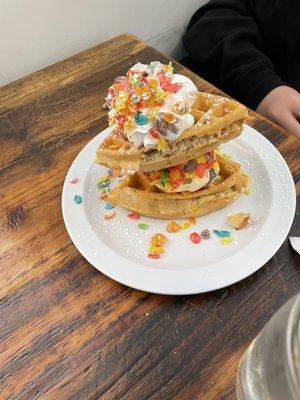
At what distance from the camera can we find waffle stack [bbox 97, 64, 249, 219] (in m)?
0.70

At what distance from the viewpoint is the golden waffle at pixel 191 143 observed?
69cm

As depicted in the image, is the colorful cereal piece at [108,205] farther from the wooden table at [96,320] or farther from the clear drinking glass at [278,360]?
the clear drinking glass at [278,360]

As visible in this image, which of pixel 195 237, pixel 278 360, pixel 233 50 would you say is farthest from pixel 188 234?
pixel 233 50

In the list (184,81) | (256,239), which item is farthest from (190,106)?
(256,239)

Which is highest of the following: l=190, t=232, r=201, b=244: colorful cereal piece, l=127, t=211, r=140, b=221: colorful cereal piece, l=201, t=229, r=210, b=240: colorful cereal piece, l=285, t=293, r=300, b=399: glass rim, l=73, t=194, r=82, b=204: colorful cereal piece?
l=285, t=293, r=300, b=399: glass rim

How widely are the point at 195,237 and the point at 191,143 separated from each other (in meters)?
0.16

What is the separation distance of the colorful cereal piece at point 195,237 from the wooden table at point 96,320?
0.10 meters

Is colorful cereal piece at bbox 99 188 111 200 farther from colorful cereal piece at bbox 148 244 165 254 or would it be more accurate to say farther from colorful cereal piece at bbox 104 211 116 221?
colorful cereal piece at bbox 148 244 165 254

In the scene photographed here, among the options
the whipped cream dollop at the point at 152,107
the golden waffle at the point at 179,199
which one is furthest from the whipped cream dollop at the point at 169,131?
the golden waffle at the point at 179,199

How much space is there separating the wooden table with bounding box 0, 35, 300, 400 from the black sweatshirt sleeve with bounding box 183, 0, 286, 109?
0.30 m

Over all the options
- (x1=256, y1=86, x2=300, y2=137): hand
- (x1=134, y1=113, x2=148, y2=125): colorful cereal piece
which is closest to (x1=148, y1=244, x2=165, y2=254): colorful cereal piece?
(x1=134, y1=113, x2=148, y2=125): colorful cereal piece

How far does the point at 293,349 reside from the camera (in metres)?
0.32

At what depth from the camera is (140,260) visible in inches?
28.5

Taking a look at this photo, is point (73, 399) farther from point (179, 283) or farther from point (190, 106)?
point (190, 106)
